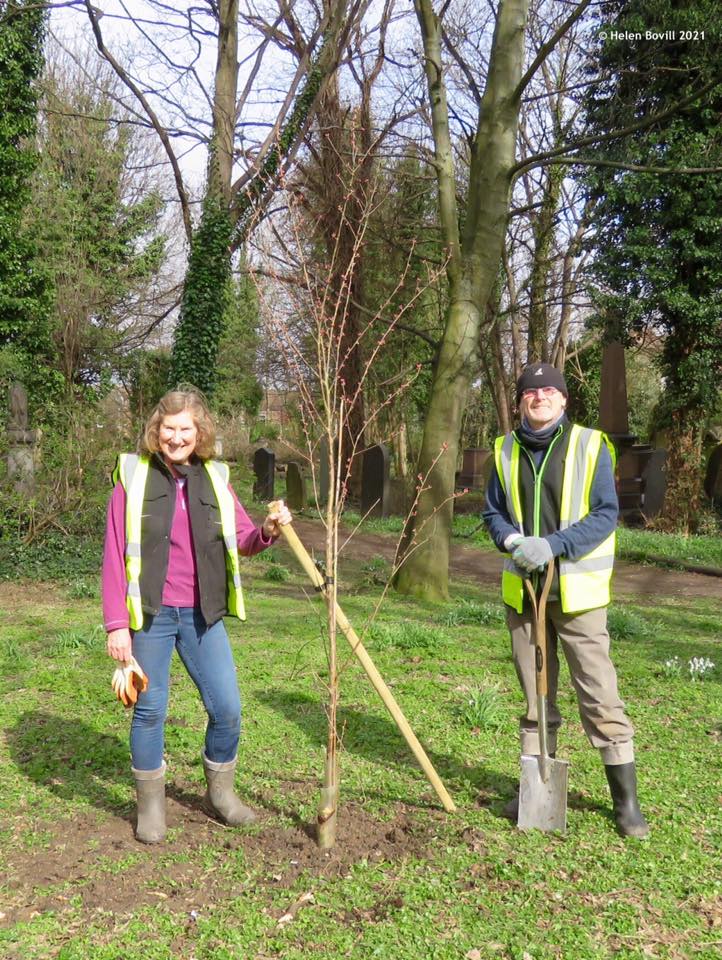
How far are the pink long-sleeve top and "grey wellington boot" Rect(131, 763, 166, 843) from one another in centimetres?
70

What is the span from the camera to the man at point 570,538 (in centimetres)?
362

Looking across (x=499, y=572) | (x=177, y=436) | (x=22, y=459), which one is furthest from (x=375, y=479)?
(x=177, y=436)

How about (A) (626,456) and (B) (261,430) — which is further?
(B) (261,430)

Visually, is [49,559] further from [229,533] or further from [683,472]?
[683,472]

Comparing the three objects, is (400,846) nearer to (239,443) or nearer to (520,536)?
(520,536)

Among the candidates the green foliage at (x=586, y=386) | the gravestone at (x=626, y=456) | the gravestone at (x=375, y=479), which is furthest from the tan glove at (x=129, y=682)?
the green foliage at (x=586, y=386)

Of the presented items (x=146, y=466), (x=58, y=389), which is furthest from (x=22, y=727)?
(x=58, y=389)

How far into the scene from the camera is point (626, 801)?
375 cm

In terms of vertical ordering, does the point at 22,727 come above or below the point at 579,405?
below

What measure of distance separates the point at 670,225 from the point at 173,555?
1485cm

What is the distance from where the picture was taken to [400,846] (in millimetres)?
3631

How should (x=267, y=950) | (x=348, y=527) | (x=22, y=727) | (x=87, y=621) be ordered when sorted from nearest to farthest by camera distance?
(x=267, y=950) → (x=22, y=727) → (x=87, y=621) → (x=348, y=527)

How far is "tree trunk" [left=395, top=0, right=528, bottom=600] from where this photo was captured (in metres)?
9.36

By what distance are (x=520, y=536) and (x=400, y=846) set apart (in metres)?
1.37
